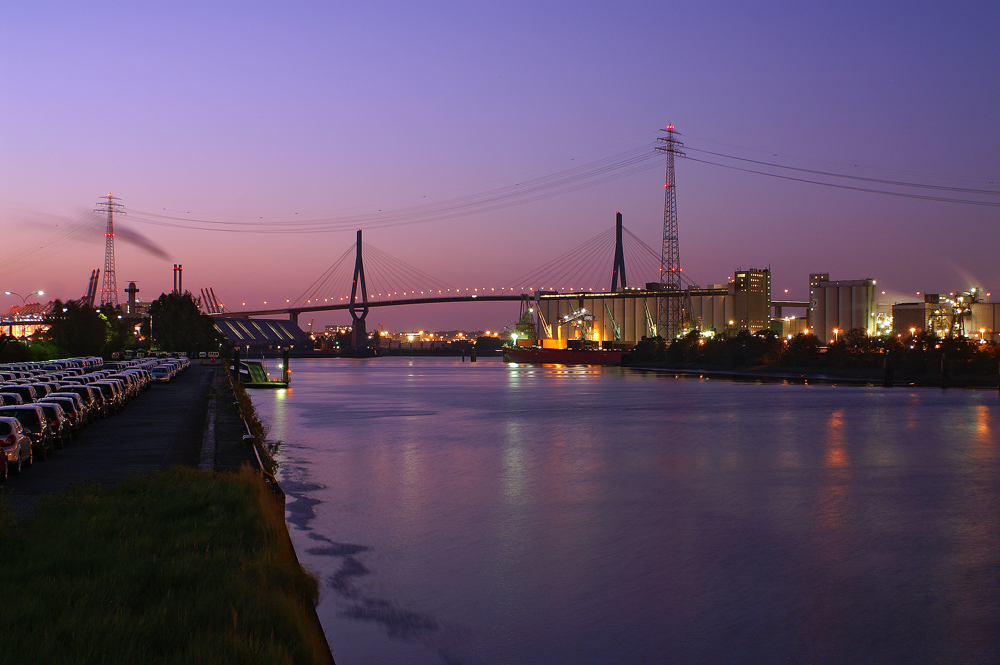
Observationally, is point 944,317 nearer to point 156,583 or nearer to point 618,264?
point 618,264

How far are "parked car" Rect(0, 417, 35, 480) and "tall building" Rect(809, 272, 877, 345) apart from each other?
120 m

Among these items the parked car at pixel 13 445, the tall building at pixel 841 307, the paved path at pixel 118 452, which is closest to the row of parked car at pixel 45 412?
the parked car at pixel 13 445

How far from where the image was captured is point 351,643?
8875mm

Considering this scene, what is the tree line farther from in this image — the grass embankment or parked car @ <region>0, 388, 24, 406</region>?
the grass embankment

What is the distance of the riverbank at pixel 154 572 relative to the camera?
238 inches

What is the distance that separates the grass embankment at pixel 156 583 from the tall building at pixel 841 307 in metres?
122

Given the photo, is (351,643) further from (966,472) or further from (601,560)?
(966,472)

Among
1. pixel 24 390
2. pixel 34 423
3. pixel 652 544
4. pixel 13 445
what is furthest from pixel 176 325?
pixel 652 544

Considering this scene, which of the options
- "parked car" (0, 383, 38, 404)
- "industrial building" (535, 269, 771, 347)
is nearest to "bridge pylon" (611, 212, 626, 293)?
"industrial building" (535, 269, 771, 347)

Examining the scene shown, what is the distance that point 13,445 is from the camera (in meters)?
13.3

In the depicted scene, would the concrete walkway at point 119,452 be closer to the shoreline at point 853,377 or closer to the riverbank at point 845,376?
the shoreline at point 853,377

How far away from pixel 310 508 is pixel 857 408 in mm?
30841

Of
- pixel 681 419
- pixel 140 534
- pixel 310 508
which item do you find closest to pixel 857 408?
pixel 681 419

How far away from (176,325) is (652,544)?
10137cm
